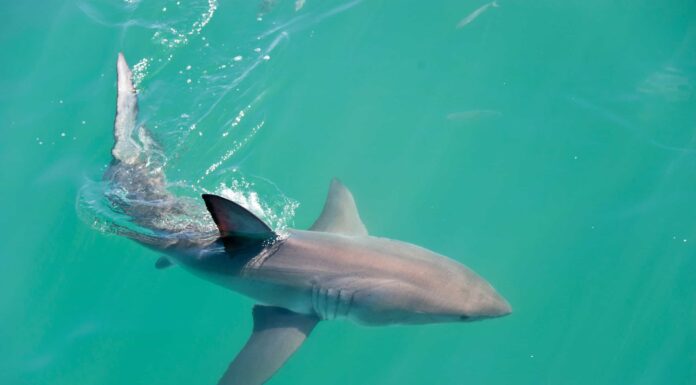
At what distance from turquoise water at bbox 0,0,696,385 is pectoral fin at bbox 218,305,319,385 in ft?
6.87

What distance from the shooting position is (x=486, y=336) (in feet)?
23.9

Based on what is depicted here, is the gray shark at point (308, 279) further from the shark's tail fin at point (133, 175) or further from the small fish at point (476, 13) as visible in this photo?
the small fish at point (476, 13)

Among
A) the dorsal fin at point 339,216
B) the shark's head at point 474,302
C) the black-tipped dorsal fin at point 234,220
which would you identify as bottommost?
the shark's head at point 474,302

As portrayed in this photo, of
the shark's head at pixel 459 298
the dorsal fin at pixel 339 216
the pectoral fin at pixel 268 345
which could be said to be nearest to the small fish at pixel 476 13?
the dorsal fin at pixel 339 216

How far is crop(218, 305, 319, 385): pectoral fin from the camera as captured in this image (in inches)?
179

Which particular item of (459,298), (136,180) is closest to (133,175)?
(136,180)

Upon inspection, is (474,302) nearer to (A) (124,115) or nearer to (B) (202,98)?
(A) (124,115)

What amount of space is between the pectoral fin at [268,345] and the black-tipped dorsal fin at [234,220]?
0.91 metres

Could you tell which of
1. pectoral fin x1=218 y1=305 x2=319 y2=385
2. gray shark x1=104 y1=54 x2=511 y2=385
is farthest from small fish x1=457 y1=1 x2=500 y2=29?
pectoral fin x1=218 y1=305 x2=319 y2=385

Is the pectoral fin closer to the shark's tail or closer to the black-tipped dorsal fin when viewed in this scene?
the black-tipped dorsal fin

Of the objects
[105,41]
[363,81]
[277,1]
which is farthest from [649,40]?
[105,41]

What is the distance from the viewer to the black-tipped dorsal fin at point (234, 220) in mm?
4168

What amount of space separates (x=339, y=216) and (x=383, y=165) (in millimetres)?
1949

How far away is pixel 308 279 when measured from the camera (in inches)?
183
